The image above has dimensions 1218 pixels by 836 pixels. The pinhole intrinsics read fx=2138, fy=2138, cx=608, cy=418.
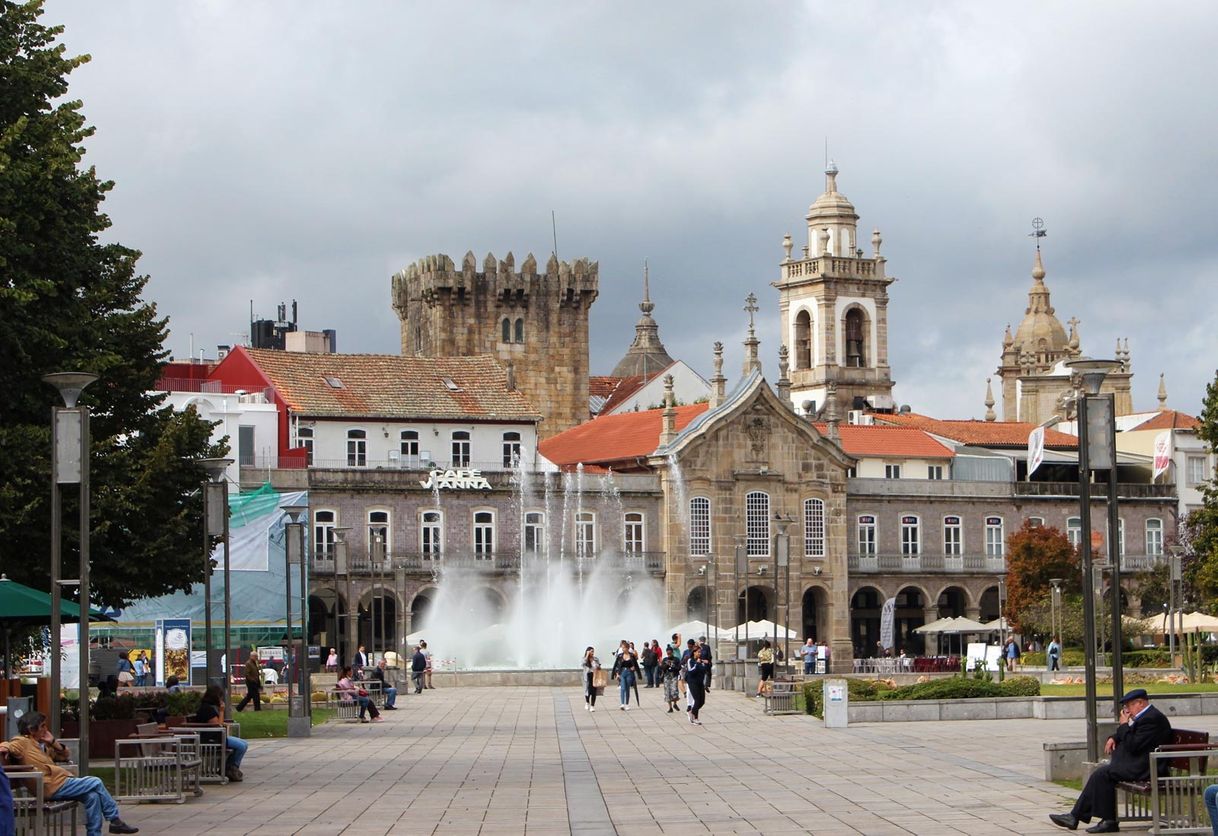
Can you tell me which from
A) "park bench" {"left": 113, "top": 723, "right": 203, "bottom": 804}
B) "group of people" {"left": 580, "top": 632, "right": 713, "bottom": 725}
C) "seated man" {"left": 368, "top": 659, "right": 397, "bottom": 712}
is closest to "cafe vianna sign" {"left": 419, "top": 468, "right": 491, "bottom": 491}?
"group of people" {"left": 580, "top": 632, "right": 713, "bottom": 725}

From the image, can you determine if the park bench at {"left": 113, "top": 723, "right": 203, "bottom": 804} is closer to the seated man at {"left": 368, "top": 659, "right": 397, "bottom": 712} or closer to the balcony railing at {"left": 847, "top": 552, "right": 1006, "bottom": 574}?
the seated man at {"left": 368, "top": 659, "right": 397, "bottom": 712}

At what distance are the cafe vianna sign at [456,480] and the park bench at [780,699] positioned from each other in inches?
1445

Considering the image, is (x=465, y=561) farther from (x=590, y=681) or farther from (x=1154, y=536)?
(x=590, y=681)

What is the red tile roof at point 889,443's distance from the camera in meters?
90.9

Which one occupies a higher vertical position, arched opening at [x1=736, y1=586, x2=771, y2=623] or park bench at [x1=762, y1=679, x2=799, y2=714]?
arched opening at [x1=736, y1=586, x2=771, y2=623]

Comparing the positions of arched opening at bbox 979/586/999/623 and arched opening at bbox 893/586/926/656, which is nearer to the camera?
arched opening at bbox 893/586/926/656

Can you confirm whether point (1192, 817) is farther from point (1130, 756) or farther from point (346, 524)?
point (346, 524)

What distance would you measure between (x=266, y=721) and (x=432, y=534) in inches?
1462

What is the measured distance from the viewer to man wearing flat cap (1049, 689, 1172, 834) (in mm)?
19344

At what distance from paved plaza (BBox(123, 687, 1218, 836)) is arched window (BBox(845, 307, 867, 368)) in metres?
82.7

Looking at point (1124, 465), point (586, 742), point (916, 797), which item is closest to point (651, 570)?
point (1124, 465)

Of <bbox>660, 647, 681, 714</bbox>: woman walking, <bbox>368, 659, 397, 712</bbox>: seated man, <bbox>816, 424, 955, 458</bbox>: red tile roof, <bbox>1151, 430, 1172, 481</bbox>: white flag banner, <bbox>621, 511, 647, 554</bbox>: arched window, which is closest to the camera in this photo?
<bbox>660, 647, 681, 714</bbox>: woman walking

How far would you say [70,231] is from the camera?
34031mm

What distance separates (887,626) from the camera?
83.1 metres
